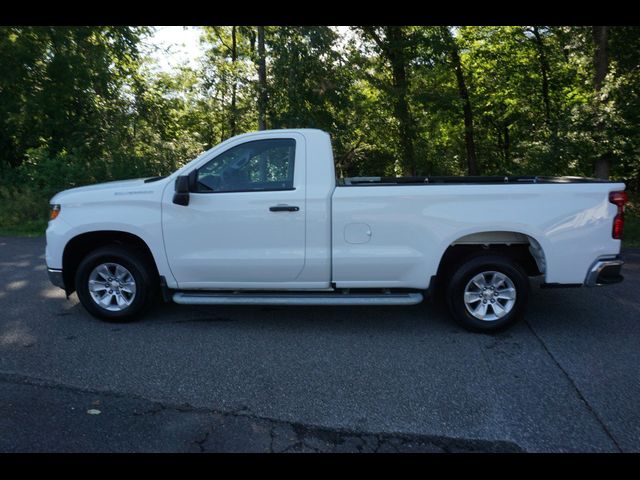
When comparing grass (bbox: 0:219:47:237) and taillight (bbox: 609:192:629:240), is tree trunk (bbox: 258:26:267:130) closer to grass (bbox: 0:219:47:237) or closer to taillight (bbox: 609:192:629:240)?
grass (bbox: 0:219:47:237)

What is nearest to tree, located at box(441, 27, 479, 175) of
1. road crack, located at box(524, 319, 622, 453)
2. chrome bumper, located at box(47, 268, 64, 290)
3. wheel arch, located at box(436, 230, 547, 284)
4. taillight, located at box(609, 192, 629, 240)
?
wheel arch, located at box(436, 230, 547, 284)

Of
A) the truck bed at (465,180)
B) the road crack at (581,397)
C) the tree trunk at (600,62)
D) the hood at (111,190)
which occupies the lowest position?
the road crack at (581,397)

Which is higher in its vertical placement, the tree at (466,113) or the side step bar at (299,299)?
the tree at (466,113)

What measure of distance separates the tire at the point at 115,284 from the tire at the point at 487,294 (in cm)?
315

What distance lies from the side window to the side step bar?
109 centimetres

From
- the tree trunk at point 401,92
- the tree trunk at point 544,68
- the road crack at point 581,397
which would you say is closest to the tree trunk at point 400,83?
the tree trunk at point 401,92

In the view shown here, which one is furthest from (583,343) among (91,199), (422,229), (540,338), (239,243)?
(91,199)

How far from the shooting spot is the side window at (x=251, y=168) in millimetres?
4934

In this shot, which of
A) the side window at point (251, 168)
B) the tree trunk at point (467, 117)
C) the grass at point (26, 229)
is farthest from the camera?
the tree trunk at point (467, 117)

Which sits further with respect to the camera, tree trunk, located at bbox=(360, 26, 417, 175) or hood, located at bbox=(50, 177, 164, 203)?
tree trunk, located at bbox=(360, 26, 417, 175)

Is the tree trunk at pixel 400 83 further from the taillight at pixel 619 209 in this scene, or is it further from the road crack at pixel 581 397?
the road crack at pixel 581 397

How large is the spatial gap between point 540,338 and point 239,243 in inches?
122

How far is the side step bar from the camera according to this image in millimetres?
4754

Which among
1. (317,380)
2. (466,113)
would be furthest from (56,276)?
(466,113)
